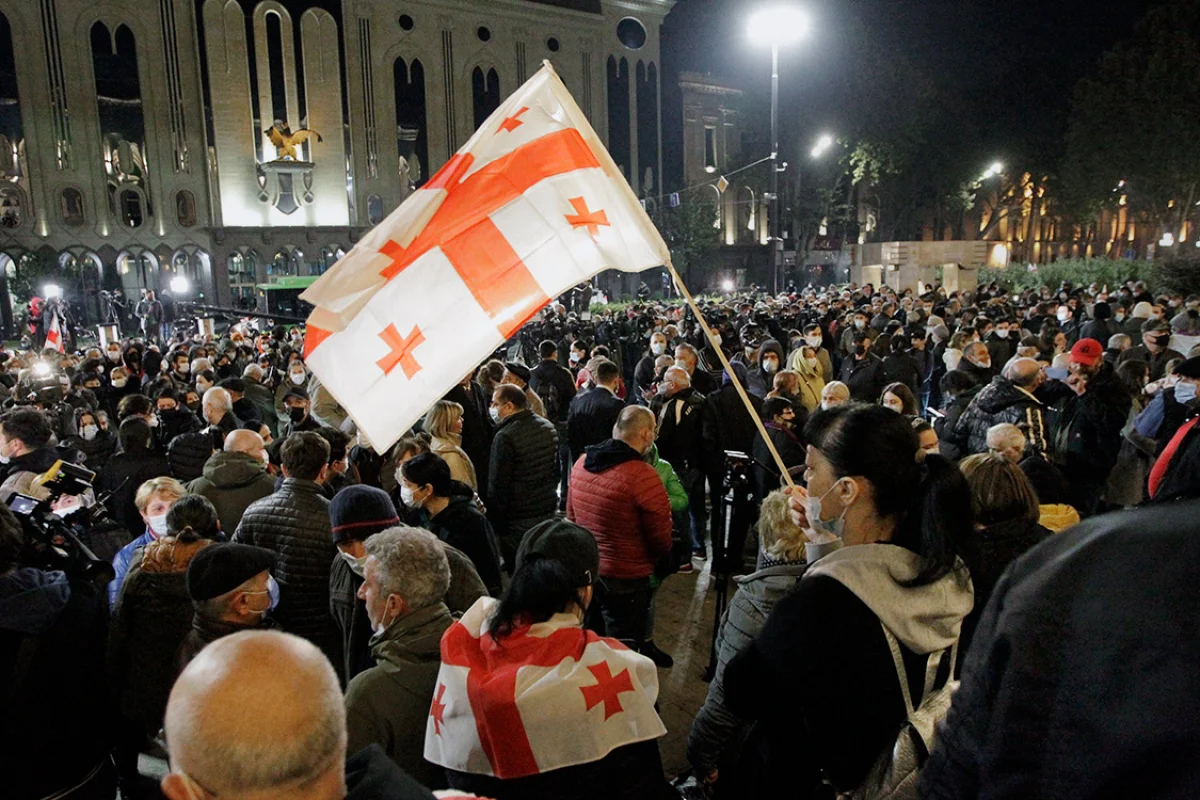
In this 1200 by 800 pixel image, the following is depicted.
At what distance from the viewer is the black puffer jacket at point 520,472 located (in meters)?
5.45

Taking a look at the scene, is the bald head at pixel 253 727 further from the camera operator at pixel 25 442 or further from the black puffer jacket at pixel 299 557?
the camera operator at pixel 25 442

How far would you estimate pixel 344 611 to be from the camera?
3.66m

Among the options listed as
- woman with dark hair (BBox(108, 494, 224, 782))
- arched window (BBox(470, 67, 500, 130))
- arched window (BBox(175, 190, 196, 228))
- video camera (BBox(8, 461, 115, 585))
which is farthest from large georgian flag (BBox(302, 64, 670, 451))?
arched window (BBox(470, 67, 500, 130))

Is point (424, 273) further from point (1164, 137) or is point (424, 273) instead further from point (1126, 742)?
point (1164, 137)

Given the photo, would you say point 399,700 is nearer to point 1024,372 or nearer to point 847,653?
point 847,653

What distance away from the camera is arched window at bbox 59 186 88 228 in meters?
34.8

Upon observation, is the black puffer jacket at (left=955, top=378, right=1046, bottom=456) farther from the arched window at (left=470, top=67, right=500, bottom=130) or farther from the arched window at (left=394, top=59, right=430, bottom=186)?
the arched window at (left=470, top=67, right=500, bottom=130)

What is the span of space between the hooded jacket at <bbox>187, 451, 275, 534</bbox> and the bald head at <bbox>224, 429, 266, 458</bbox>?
3.2 inches

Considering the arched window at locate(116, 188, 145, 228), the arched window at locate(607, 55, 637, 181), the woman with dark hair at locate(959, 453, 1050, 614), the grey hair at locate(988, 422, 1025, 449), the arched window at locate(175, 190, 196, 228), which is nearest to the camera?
the woman with dark hair at locate(959, 453, 1050, 614)

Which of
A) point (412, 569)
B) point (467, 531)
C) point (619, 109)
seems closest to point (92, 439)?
point (467, 531)

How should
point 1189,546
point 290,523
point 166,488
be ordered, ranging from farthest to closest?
point 166,488 → point 290,523 → point 1189,546

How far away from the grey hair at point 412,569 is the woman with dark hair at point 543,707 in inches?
13.8

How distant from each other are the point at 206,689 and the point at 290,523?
2.70m

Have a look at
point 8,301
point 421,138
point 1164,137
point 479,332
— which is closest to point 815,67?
point 1164,137
